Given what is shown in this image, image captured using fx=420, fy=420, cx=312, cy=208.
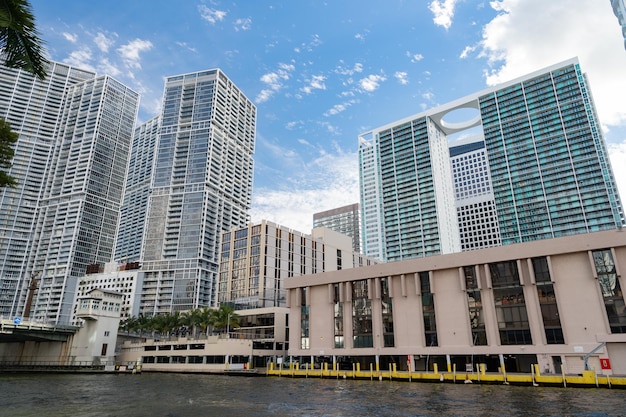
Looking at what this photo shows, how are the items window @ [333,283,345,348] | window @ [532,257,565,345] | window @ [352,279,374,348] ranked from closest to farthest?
1. window @ [532,257,565,345]
2. window @ [352,279,374,348]
3. window @ [333,283,345,348]

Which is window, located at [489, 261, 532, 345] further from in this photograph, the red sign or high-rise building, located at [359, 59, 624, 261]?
high-rise building, located at [359, 59, 624, 261]

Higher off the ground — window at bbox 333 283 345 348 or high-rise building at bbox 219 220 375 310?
high-rise building at bbox 219 220 375 310

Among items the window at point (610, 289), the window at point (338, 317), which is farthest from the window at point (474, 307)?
the window at point (338, 317)

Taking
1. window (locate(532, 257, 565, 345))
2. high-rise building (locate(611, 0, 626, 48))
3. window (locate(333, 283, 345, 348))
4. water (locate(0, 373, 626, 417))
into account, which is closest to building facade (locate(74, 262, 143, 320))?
window (locate(333, 283, 345, 348))

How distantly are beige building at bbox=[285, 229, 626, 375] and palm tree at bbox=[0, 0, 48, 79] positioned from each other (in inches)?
2112

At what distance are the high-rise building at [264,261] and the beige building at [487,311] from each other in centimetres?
4565

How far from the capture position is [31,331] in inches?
3597

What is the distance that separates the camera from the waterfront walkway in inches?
1682

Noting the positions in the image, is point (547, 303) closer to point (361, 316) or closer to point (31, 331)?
point (361, 316)

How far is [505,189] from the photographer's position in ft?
548

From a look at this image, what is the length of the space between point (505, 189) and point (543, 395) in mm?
143867

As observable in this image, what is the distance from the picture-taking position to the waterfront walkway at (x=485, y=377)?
4272cm

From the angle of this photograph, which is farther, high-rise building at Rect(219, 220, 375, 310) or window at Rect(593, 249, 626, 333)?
high-rise building at Rect(219, 220, 375, 310)

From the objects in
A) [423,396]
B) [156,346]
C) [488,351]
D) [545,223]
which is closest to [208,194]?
[156,346]
